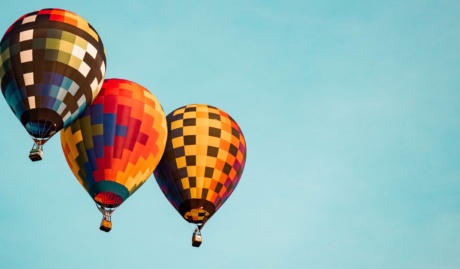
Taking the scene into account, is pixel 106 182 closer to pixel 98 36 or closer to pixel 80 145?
pixel 80 145

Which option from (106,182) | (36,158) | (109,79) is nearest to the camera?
(36,158)

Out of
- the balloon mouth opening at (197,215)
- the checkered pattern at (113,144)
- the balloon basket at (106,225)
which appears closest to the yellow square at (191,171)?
the balloon mouth opening at (197,215)

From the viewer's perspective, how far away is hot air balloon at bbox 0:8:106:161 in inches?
998

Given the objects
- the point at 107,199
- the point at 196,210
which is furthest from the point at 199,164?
the point at 107,199

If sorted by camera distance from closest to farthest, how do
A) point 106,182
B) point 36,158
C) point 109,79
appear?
point 36,158 < point 106,182 < point 109,79

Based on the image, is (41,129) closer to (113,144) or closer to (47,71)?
(47,71)

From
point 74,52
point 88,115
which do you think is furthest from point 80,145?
point 74,52

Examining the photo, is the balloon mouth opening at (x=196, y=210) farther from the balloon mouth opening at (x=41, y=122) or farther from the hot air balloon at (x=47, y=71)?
the balloon mouth opening at (x=41, y=122)

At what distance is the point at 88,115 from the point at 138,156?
73.6 inches

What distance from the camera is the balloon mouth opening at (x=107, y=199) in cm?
→ 2698

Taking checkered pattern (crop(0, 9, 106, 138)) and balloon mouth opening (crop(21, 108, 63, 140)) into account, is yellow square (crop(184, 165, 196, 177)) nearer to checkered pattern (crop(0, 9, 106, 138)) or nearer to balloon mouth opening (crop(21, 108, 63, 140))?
checkered pattern (crop(0, 9, 106, 138))

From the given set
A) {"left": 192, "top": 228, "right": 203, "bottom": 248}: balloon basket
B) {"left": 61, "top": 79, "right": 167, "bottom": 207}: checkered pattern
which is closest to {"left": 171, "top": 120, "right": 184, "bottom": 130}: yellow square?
{"left": 61, "top": 79, "right": 167, "bottom": 207}: checkered pattern

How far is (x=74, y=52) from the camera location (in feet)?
85.3

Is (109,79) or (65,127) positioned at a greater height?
(109,79)
